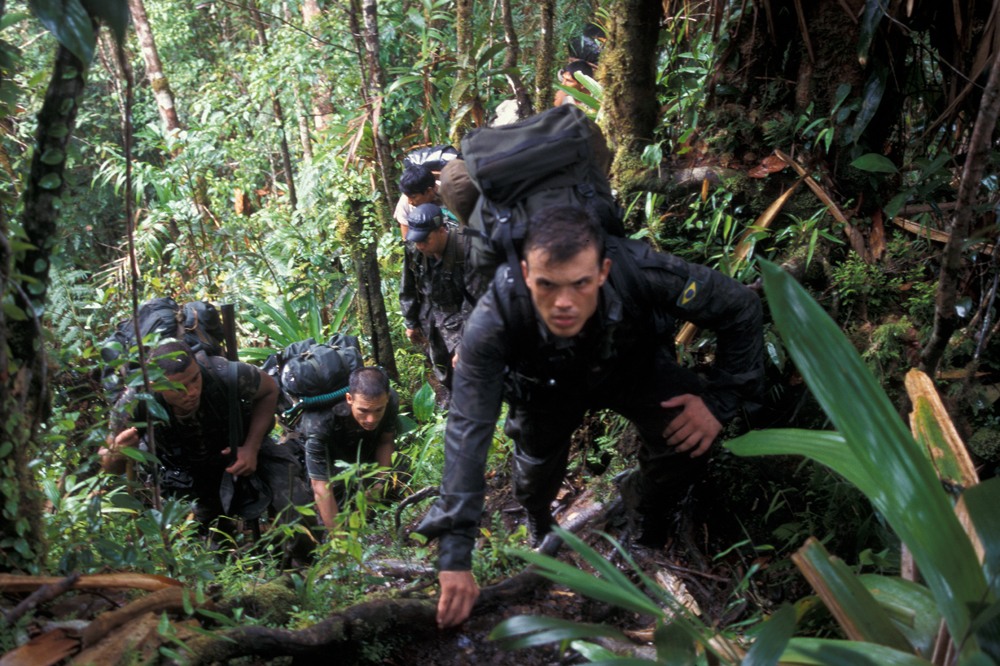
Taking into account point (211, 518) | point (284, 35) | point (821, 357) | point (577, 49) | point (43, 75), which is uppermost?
point (284, 35)

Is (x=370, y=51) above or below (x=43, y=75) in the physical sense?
above

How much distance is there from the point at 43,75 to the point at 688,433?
8.93 ft

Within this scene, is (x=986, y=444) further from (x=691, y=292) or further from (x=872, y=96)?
(x=872, y=96)

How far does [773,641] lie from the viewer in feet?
5.74

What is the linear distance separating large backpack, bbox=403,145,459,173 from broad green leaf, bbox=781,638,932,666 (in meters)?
4.75

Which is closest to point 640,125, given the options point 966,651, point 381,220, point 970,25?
point 970,25

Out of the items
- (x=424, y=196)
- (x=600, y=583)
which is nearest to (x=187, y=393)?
(x=424, y=196)

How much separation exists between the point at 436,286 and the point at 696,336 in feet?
6.90

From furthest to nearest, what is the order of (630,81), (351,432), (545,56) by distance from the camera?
(545,56), (351,432), (630,81)

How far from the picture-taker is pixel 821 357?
1.74 m

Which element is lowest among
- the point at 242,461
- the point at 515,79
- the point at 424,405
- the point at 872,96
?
the point at 424,405

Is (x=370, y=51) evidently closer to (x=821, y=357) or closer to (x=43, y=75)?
(x=43, y=75)

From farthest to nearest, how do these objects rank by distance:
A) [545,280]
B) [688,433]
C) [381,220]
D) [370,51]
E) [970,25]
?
[381,220] < [370,51] < [970,25] < [688,433] < [545,280]

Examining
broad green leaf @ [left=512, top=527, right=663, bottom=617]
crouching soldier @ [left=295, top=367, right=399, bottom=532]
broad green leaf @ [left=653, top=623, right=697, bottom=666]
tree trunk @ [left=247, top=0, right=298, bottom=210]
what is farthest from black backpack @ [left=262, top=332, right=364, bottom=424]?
tree trunk @ [left=247, top=0, right=298, bottom=210]
